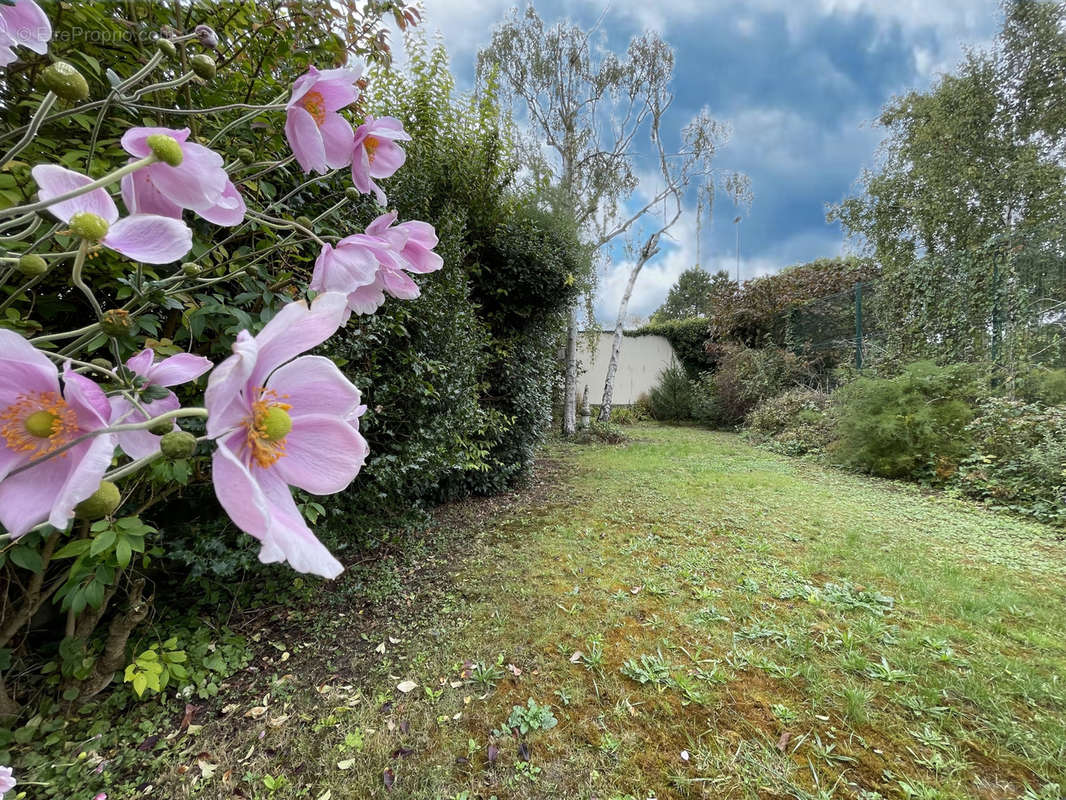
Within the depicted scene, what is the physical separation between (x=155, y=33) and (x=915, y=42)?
9695mm

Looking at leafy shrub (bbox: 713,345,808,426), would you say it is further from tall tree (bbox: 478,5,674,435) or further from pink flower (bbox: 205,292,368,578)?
pink flower (bbox: 205,292,368,578)

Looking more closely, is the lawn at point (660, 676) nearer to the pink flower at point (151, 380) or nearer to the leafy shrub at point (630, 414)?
the pink flower at point (151, 380)

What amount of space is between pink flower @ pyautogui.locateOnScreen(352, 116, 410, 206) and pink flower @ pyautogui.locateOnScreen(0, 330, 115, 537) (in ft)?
1.50

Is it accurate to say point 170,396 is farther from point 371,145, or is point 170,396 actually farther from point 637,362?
point 637,362

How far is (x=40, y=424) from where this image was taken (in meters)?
0.33

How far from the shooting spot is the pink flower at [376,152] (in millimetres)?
669

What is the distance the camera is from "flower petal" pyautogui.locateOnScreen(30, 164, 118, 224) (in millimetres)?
362

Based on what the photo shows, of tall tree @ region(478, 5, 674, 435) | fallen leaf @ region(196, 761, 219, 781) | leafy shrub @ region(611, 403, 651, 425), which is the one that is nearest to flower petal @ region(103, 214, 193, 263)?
fallen leaf @ region(196, 761, 219, 781)

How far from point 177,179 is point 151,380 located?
22cm

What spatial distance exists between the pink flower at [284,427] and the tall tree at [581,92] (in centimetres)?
701

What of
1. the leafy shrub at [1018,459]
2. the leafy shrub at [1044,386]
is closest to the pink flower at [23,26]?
the leafy shrub at [1018,459]

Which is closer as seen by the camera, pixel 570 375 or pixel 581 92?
pixel 570 375

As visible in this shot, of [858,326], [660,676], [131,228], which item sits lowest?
[660,676]

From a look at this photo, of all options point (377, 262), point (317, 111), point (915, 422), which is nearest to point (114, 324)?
point (377, 262)
